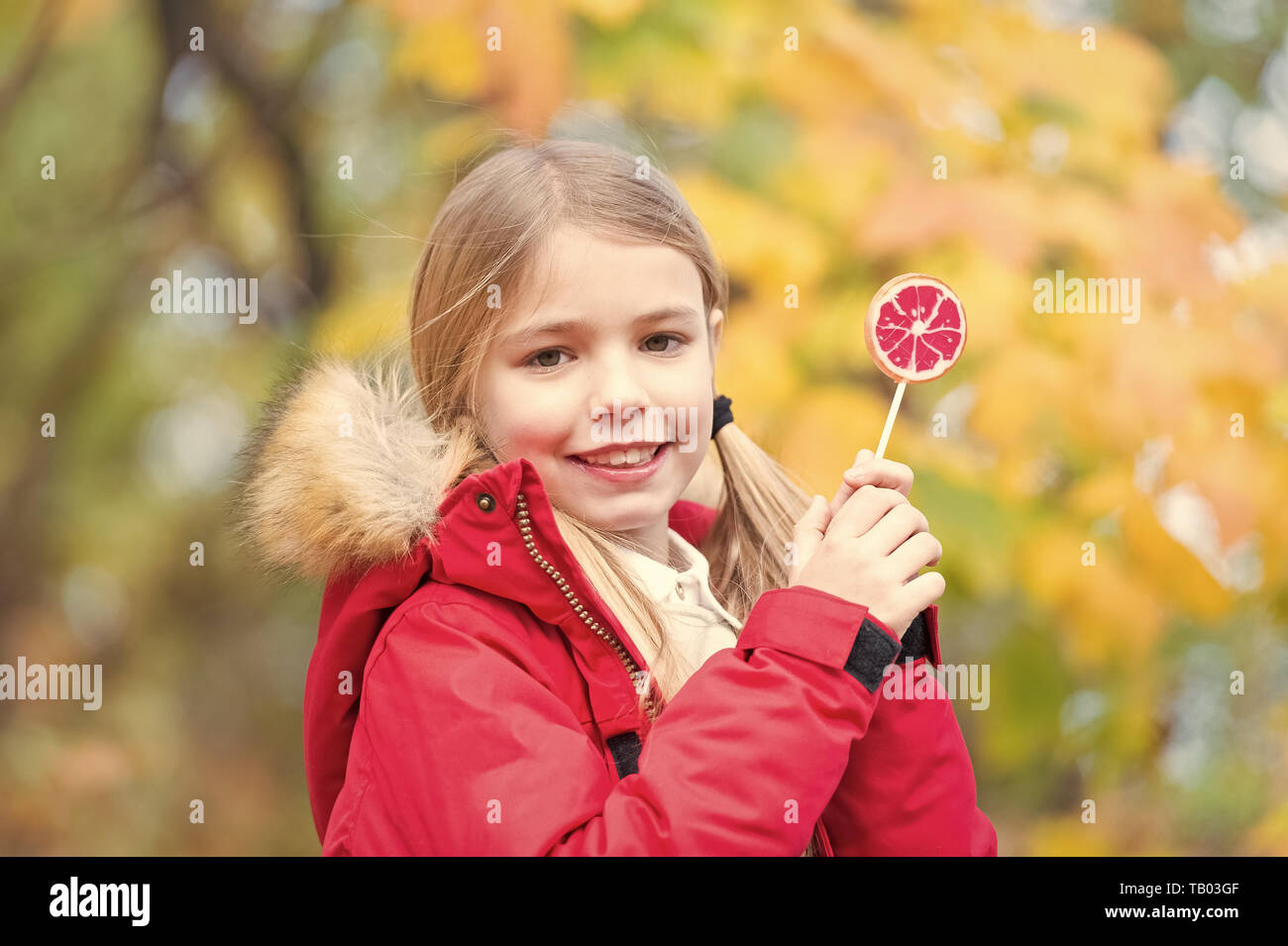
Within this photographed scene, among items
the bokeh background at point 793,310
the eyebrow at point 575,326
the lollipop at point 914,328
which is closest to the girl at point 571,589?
the eyebrow at point 575,326

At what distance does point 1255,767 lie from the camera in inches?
113

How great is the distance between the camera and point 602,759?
118 centimetres

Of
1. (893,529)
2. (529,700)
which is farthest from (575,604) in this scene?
(893,529)

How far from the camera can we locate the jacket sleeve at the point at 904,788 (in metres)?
1.28

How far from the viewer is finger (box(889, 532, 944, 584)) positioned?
1.18 meters

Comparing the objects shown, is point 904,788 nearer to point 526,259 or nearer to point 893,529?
point 893,529

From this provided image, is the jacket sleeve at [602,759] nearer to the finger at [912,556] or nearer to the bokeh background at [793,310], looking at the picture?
the finger at [912,556]

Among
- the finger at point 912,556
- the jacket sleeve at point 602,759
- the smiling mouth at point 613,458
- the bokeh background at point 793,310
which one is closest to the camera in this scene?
Answer: the jacket sleeve at point 602,759

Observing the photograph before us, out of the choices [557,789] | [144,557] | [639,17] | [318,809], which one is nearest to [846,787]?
[557,789]

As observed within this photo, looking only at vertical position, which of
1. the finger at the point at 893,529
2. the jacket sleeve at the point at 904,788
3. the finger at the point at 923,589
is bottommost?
the jacket sleeve at the point at 904,788

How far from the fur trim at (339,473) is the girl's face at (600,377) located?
10 centimetres

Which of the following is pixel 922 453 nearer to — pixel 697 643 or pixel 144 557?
pixel 697 643

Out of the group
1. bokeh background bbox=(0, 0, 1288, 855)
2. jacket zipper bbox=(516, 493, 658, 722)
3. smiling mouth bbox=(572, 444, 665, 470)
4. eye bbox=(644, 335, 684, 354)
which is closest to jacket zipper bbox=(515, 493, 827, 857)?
jacket zipper bbox=(516, 493, 658, 722)

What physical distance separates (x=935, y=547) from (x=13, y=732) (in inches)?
93.4
